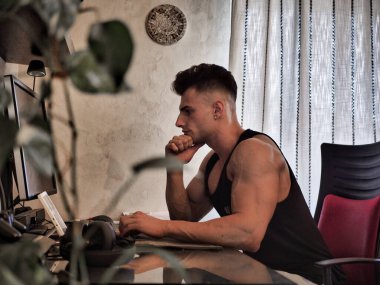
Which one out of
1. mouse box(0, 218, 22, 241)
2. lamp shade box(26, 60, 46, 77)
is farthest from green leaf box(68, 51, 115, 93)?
lamp shade box(26, 60, 46, 77)

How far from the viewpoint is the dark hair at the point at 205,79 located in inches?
75.8

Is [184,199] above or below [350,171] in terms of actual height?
below

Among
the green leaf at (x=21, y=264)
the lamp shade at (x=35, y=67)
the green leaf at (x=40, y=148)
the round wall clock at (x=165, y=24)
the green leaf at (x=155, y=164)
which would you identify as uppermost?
the round wall clock at (x=165, y=24)

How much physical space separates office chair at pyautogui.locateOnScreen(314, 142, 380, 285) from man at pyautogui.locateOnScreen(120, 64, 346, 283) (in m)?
0.19

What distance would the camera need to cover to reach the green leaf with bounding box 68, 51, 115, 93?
0.42m

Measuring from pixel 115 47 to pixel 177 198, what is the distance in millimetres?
1574

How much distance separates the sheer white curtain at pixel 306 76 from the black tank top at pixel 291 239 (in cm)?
98

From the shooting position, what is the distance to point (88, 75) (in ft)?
1.38

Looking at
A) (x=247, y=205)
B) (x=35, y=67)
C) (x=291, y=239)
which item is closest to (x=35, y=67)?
(x=35, y=67)

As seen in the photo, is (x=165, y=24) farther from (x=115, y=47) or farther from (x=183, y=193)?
(x=115, y=47)

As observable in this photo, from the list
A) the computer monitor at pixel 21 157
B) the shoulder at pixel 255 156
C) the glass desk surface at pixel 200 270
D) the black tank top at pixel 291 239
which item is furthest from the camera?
the black tank top at pixel 291 239

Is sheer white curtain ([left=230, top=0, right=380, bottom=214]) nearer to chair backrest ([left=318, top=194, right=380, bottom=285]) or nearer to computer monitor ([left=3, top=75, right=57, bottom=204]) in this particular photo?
chair backrest ([left=318, top=194, right=380, bottom=285])

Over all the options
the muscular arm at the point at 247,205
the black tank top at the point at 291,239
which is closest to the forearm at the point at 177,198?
the black tank top at the point at 291,239

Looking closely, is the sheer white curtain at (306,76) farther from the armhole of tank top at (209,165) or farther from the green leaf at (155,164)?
the green leaf at (155,164)
